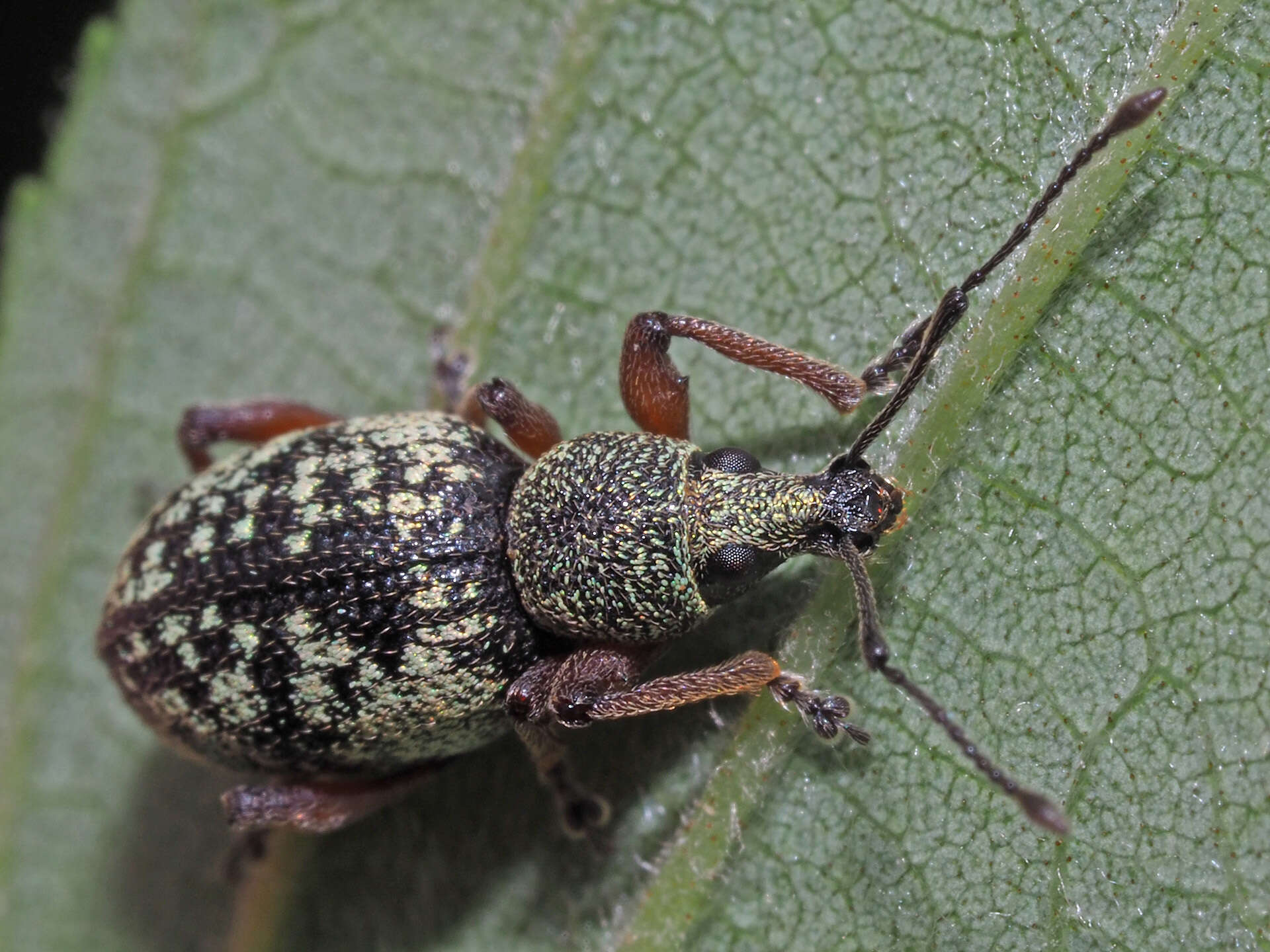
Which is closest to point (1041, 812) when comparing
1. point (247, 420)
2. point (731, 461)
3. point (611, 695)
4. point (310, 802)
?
point (611, 695)

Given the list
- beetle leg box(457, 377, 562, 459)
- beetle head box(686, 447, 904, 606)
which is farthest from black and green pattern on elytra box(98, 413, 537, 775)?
beetle head box(686, 447, 904, 606)

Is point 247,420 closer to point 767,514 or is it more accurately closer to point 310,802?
point 310,802

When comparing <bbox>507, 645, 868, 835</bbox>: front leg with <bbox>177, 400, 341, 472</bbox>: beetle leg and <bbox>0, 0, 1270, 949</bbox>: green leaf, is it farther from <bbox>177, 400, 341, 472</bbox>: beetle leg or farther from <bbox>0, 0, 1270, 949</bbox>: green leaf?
<bbox>177, 400, 341, 472</bbox>: beetle leg

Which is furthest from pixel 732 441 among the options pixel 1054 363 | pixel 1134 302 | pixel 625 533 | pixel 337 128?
pixel 337 128

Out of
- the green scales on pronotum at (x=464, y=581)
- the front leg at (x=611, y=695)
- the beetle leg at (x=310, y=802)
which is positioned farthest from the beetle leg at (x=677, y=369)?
the beetle leg at (x=310, y=802)

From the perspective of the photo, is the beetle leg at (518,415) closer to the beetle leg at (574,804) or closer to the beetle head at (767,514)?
the beetle head at (767,514)

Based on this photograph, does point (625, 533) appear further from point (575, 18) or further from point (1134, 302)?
point (575, 18)
